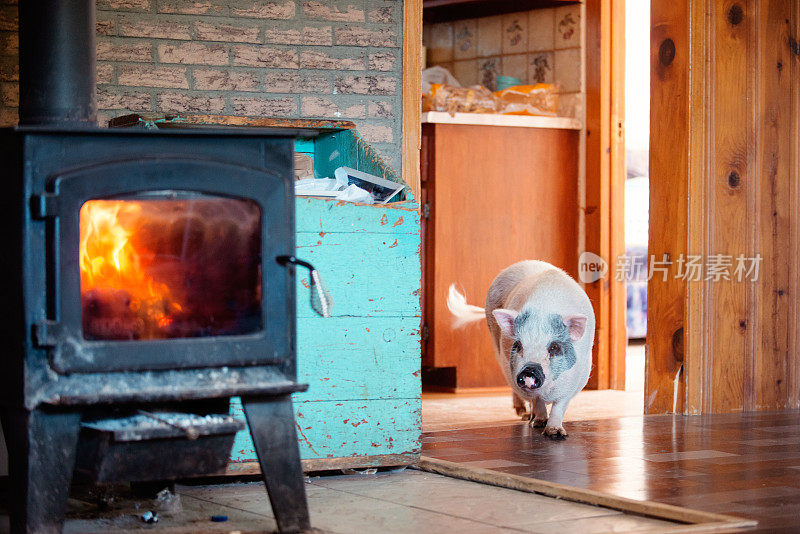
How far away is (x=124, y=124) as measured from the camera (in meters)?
3.11

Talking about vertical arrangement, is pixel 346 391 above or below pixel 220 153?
below

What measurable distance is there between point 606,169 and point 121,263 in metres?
3.42

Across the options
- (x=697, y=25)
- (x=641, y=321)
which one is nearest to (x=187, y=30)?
(x=697, y=25)

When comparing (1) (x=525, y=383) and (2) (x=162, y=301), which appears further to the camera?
(1) (x=525, y=383)

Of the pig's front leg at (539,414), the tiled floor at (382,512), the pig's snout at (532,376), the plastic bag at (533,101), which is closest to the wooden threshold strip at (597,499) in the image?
the tiled floor at (382,512)

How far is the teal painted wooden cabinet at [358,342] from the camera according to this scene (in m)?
2.74

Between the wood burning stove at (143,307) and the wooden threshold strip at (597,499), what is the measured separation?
70 cm

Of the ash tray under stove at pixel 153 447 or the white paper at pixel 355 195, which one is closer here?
the ash tray under stove at pixel 153 447

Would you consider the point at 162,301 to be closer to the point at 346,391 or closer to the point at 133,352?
the point at 133,352

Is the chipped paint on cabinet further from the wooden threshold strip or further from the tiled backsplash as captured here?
the tiled backsplash

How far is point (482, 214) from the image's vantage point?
505 cm

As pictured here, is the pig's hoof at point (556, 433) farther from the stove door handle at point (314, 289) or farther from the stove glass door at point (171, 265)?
the stove glass door at point (171, 265)

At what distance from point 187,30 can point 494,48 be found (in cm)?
228

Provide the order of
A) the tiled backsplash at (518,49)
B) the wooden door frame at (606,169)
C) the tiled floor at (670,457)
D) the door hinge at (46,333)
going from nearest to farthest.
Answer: the door hinge at (46,333) → the tiled floor at (670,457) → the wooden door frame at (606,169) → the tiled backsplash at (518,49)
